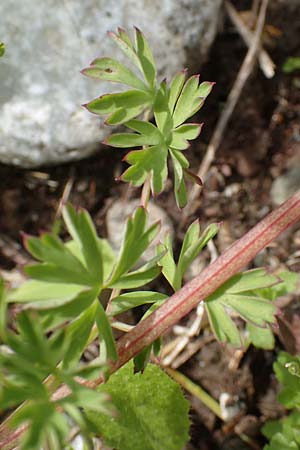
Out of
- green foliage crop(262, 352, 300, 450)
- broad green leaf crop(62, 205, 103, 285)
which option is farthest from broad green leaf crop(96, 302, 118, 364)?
green foliage crop(262, 352, 300, 450)

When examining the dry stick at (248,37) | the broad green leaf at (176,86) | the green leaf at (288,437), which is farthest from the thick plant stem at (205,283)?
the dry stick at (248,37)

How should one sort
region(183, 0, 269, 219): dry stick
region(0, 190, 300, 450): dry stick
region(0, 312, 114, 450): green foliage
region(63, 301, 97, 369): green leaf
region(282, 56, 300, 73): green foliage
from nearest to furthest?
region(0, 312, 114, 450): green foliage, region(63, 301, 97, 369): green leaf, region(0, 190, 300, 450): dry stick, region(183, 0, 269, 219): dry stick, region(282, 56, 300, 73): green foliage

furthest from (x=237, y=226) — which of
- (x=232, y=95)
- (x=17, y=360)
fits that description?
(x=17, y=360)

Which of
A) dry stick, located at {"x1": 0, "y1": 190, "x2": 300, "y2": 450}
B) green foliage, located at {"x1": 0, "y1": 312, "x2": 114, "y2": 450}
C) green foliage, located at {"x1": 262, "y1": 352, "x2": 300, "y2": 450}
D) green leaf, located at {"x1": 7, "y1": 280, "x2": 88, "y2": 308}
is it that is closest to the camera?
green foliage, located at {"x1": 0, "y1": 312, "x2": 114, "y2": 450}

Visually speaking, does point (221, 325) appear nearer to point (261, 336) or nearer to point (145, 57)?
point (261, 336)

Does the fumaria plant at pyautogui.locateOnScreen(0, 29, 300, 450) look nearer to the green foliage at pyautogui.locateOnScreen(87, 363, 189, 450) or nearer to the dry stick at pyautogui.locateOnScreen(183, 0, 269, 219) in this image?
the green foliage at pyautogui.locateOnScreen(87, 363, 189, 450)

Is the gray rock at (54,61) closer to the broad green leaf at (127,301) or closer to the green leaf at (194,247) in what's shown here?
the green leaf at (194,247)

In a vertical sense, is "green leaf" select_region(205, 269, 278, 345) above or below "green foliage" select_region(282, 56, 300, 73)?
below

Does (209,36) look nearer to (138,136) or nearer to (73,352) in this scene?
(138,136)

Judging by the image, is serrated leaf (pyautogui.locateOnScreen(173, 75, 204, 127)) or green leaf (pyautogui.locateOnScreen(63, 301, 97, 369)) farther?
serrated leaf (pyautogui.locateOnScreen(173, 75, 204, 127))
